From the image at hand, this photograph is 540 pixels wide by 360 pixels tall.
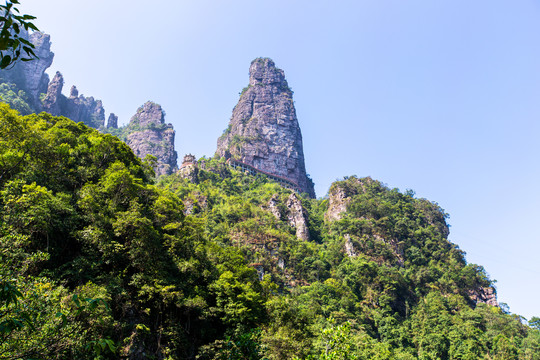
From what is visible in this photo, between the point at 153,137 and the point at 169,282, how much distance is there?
9410 cm

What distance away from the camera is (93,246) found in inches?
681

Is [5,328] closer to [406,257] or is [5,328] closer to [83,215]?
[83,215]

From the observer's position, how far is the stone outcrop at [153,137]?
320 feet

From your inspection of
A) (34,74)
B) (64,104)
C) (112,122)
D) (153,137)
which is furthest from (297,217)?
(112,122)

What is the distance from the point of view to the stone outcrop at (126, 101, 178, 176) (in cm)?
9762

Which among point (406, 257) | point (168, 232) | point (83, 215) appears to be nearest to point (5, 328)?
point (83, 215)

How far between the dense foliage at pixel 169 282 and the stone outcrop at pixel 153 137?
155 feet

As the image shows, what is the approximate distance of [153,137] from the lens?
105m

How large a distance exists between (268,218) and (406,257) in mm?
25373

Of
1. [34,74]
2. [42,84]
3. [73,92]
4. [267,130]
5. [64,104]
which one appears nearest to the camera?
[34,74]

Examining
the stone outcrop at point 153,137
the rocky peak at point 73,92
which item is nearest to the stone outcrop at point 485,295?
the stone outcrop at point 153,137

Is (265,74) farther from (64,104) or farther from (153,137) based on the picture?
(64,104)

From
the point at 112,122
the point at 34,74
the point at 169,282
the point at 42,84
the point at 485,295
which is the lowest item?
the point at 169,282

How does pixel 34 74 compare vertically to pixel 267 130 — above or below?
below
